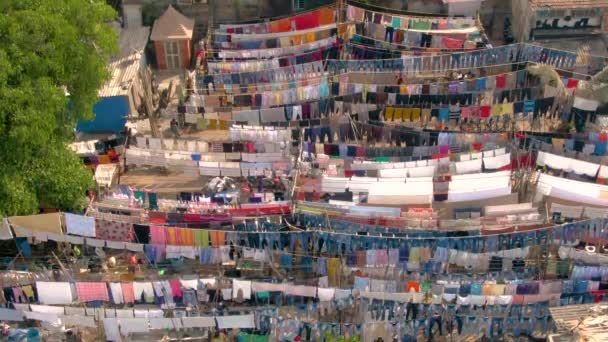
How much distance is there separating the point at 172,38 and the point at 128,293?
13063 millimetres

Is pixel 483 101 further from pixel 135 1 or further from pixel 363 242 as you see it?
pixel 135 1

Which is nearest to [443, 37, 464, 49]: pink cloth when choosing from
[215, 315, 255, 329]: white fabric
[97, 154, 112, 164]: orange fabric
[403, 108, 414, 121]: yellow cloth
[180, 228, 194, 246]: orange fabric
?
[403, 108, 414, 121]: yellow cloth

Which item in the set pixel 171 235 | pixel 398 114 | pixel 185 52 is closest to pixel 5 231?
pixel 171 235

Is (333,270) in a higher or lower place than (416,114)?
lower

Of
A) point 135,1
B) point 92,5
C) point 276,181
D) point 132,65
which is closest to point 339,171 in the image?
point 276,181

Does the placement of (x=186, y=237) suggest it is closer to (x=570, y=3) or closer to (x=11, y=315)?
(x=11, y=315)

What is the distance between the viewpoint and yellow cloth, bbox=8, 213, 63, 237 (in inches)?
757

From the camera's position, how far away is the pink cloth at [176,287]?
18.3 metres

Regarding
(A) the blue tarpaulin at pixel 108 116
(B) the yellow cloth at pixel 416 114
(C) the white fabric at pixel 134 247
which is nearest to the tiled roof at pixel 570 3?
(B) the yellow cloth at pixel 416 114

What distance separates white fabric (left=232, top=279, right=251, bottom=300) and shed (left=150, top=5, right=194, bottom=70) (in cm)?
1324

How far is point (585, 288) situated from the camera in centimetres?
1747

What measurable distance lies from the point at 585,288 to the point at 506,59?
10.7 m

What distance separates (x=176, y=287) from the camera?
60.2 ft

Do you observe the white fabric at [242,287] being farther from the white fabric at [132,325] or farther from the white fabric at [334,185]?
the white fabric at [334,185]
